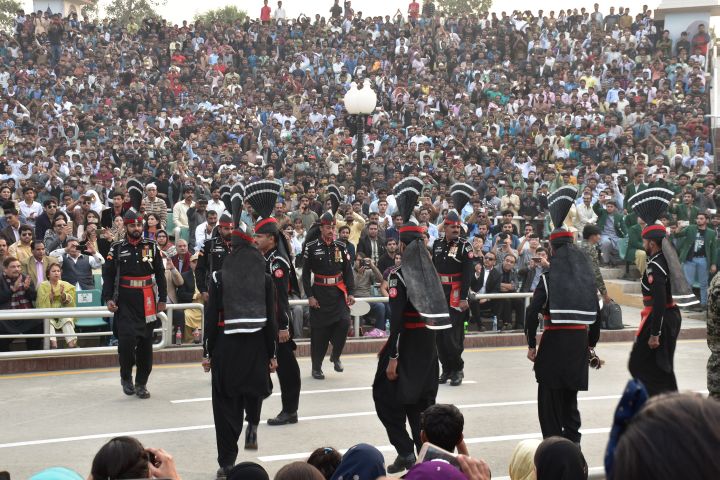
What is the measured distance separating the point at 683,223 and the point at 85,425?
13560mm

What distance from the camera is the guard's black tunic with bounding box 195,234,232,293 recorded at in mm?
12117

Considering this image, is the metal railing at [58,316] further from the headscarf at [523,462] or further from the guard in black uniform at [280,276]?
the headscarf at [523,462]

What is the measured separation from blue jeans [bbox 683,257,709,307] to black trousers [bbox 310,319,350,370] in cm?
873

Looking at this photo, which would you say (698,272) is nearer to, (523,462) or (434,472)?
(523,462)

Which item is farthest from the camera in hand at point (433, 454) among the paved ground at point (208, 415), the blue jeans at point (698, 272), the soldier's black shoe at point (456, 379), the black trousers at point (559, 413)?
the blue jeans at point (698, 272)

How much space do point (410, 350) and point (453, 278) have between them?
3.87 metres

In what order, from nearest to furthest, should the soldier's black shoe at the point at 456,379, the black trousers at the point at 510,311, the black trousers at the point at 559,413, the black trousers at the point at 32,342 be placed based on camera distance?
the black trousers at the point at 559,413, the soldier's black shoe at the point at 456,379, the black trousers at the point at 32,342, the black trousers at the point at 510,311

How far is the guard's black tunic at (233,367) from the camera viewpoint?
8.45m

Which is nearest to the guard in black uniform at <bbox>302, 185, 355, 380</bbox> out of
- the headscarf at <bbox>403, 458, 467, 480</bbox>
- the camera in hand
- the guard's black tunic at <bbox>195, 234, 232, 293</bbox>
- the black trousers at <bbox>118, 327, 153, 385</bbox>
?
the guard's black tunic at <bbox>195, 234, 232, 293</bbox>

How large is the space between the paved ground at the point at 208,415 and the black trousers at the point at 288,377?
263 millimetres

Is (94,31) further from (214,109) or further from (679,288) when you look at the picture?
(679,288)

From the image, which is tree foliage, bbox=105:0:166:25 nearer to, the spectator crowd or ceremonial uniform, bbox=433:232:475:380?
the spectator crowd

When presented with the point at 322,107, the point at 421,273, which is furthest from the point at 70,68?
the point at 421,273

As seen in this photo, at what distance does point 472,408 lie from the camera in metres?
11.2
